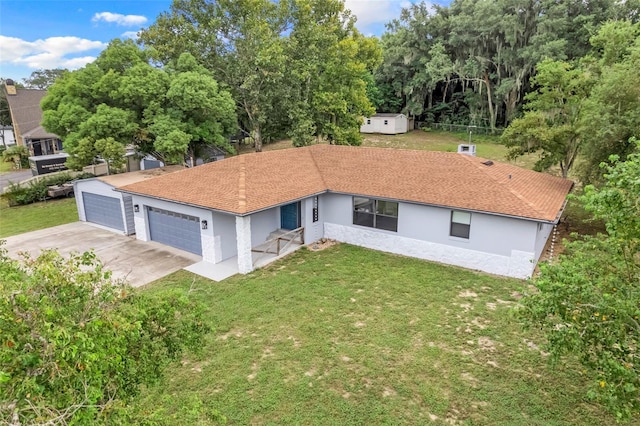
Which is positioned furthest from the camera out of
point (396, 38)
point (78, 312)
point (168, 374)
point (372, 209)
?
point (396, 38)

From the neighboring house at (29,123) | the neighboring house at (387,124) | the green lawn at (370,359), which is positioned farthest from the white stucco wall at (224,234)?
the neighboring house at (29,123)

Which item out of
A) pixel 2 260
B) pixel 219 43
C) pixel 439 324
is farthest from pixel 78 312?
pixel 219 43

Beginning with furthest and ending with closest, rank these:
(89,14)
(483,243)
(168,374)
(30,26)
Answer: (89,14) → (30,26) → (483,243) → (168,374)

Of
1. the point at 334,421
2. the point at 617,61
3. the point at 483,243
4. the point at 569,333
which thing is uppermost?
the point at 617,61

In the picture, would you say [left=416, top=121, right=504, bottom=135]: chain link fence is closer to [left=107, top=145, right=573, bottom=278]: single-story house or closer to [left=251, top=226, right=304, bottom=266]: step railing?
[left=107, top=145, right=573, bottom=278]: single-story house

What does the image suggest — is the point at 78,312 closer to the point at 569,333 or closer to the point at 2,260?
the point at 2,260

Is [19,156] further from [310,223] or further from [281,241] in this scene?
[310,223]

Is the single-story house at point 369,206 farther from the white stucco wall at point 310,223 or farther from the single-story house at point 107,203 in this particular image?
the single-story house at point 107,203

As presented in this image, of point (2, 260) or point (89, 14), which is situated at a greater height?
point (89, 14)
